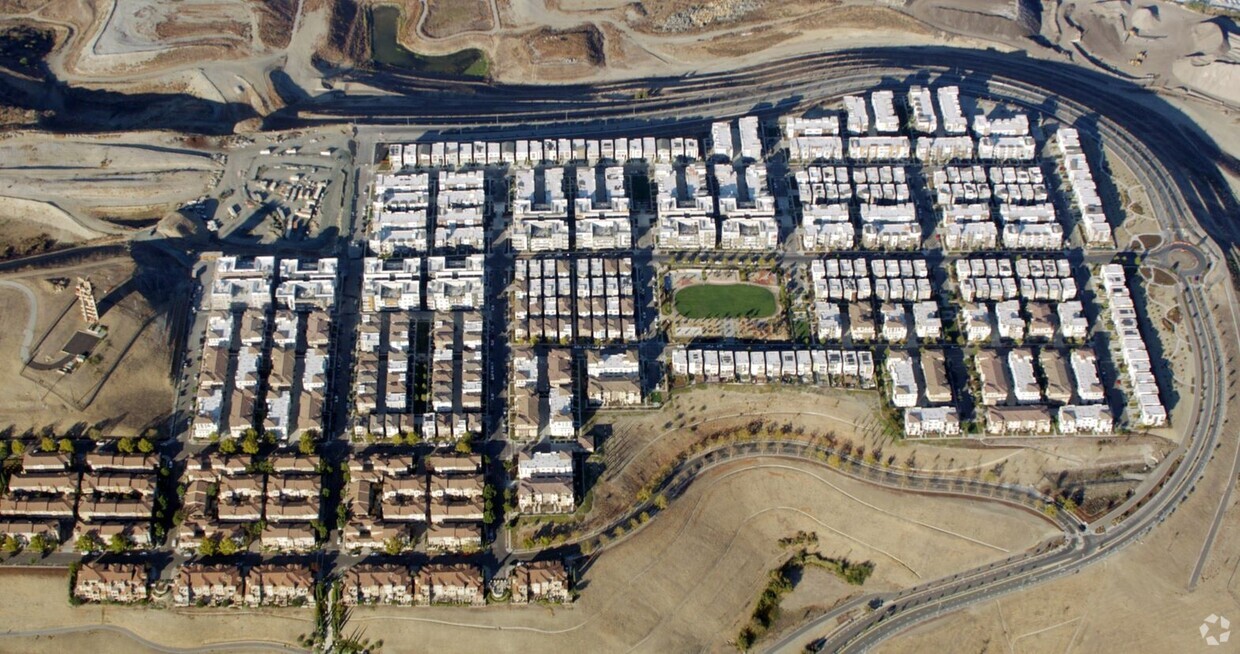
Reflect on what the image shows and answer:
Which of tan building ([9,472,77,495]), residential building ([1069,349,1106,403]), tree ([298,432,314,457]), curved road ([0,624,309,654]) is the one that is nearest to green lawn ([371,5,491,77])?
tree ([298,432,314,457])

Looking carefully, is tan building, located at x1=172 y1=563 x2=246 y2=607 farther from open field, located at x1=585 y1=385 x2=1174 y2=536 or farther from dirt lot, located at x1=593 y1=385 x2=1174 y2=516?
dirt lot, located at x1=593 y1=385 x2=1174 y2=516

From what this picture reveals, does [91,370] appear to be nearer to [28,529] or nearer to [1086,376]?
[28,529]

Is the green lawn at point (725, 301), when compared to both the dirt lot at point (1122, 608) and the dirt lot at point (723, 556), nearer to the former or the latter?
the dirt lot at point (723, 556)

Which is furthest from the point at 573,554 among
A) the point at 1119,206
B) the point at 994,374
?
the point at 1119,206

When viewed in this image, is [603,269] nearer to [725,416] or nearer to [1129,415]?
[725,416]

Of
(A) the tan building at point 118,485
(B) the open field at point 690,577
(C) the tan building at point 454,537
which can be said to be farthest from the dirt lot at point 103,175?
(C) the tan building at point 454,537
